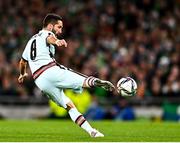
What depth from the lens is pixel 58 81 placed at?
47.8ft

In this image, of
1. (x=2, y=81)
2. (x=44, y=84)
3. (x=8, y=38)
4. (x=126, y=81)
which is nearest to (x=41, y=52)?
(x=44, y=84)

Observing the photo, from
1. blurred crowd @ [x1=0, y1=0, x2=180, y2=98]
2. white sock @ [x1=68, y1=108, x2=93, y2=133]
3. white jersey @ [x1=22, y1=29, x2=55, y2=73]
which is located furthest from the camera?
blurred crowd @ [x1=0, y1=0, x2=180, y2=98]

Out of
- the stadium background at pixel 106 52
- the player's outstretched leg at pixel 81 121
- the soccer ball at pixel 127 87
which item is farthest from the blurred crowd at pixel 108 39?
the player's outstretched leg at pixel 81 121

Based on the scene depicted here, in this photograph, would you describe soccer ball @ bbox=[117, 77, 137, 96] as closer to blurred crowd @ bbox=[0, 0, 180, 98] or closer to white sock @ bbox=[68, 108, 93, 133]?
white sock @ bbox=[68, 108, 93, 133]

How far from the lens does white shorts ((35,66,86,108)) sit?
14.5 m

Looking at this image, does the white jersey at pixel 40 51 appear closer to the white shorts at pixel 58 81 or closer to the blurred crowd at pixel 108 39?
the white shorts at pixel 58 81

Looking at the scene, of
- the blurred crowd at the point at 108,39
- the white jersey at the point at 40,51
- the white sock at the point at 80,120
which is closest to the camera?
the white sock at the point at 80,120

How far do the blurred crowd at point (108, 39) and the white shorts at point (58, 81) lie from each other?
10.8 m

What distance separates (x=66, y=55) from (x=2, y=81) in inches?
99.4

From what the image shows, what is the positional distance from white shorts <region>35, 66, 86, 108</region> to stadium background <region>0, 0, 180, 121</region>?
9.76 m

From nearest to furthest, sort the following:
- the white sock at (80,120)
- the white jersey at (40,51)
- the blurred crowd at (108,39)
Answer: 1. the white sock at (80,120)
2. the white jersey at (40,51)
3. the blurred crowd at (108,39)

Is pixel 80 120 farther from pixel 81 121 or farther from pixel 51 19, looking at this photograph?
pixel 51 19

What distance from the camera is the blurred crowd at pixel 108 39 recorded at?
26062 millimetres

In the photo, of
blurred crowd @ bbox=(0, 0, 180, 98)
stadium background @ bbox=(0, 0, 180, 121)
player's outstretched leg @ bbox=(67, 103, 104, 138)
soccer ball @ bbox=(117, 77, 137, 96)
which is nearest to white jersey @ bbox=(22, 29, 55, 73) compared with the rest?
player's outstretched leg @ bbox=(67, 103, 104, 138)
